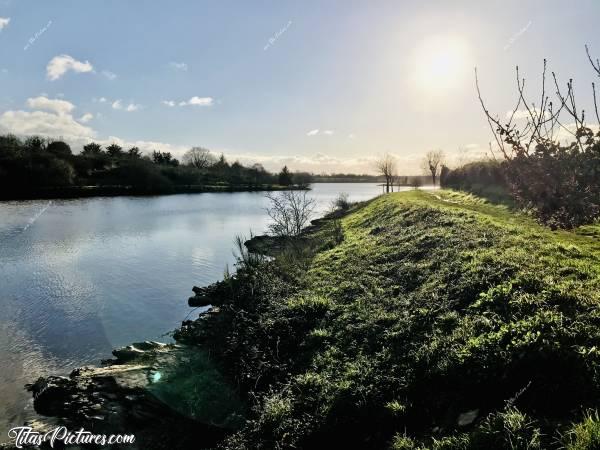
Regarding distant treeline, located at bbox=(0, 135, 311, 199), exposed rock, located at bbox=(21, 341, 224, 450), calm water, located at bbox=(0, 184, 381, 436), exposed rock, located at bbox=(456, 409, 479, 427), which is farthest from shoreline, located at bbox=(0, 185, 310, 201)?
exposed rock, located at bbox=(456, 409, 479, 427)

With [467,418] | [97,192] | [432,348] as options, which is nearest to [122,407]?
[432,348]

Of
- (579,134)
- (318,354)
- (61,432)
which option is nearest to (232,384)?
(318,354)

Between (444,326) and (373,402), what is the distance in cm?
242

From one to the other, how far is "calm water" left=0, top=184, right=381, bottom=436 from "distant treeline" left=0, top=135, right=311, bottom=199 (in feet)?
105

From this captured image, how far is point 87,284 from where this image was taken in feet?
58.6

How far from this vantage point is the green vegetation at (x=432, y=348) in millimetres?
5168

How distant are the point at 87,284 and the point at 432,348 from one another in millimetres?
16535

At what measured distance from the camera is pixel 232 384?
848 centimetres

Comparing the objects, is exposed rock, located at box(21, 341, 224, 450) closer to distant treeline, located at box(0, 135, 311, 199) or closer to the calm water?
the calm water

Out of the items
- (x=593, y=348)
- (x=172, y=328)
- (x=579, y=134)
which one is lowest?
(x=172, y=328)

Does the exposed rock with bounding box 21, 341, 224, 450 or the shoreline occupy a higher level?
the shoreline

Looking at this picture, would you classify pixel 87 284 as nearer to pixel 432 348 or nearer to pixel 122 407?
pixel 122 407

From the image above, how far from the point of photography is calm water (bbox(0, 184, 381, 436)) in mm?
10945

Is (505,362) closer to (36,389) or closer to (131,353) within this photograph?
(131,353)
